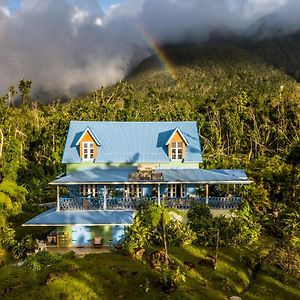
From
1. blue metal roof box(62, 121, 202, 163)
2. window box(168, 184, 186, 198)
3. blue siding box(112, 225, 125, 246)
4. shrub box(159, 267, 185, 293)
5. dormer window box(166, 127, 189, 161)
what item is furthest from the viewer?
blue metal roof box(62, 121, 202, 163)

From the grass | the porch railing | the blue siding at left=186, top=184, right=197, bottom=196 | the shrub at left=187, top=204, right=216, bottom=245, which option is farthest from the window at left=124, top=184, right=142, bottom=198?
the grass

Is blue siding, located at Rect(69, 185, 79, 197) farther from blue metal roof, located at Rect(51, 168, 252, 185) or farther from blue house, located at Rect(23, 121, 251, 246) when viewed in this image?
blue metal roof, located at Rect(51, 168, 252, 185)

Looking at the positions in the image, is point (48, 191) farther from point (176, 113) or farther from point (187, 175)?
point (176, 113)

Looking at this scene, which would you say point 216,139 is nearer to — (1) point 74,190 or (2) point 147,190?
(2) point 147,190

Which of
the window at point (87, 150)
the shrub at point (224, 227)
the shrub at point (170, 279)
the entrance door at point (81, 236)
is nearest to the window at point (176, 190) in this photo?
the shrub at point (224, 227)

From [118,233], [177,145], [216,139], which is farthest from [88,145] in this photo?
[216,139]

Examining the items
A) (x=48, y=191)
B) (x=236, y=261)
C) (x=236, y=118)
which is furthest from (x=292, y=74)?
(x=236, y=261)
